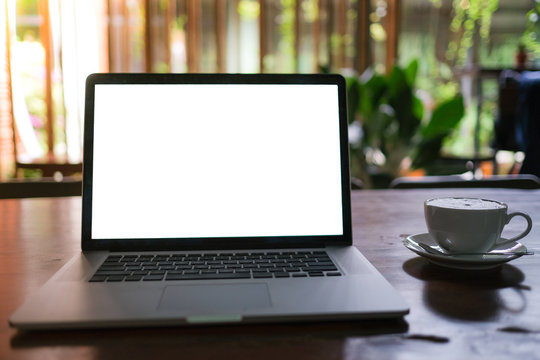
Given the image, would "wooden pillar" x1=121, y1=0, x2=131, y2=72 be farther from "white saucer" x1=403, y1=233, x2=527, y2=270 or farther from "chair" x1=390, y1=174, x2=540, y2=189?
"white saucer" x1=403, y1=233, x2=527, y2=270

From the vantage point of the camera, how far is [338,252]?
72 centimetres

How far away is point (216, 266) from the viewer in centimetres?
65

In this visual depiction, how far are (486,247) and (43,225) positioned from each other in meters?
0.75

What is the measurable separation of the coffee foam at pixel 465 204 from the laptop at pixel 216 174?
0.42 ft

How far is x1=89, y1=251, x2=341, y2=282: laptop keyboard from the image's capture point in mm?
606

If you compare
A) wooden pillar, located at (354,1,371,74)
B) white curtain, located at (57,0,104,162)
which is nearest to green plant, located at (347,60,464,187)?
wooden pillar, located at (354,1,371,74)

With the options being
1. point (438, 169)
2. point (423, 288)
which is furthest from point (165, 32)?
point (423, 288)

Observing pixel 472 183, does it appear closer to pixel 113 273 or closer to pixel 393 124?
pixel 393 124

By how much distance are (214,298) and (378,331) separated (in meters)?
0.17

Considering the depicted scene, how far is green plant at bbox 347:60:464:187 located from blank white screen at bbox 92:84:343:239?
4.99ft

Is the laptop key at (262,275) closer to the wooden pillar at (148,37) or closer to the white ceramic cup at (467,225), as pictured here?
the white ceramic cup at (467,225)

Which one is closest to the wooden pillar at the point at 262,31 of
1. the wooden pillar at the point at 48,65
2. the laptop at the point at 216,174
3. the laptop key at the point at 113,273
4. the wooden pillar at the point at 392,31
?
the wooden pillar at the point at 392,31

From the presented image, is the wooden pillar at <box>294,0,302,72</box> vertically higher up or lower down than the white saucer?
higher up

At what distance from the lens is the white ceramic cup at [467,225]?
0.66 meters
